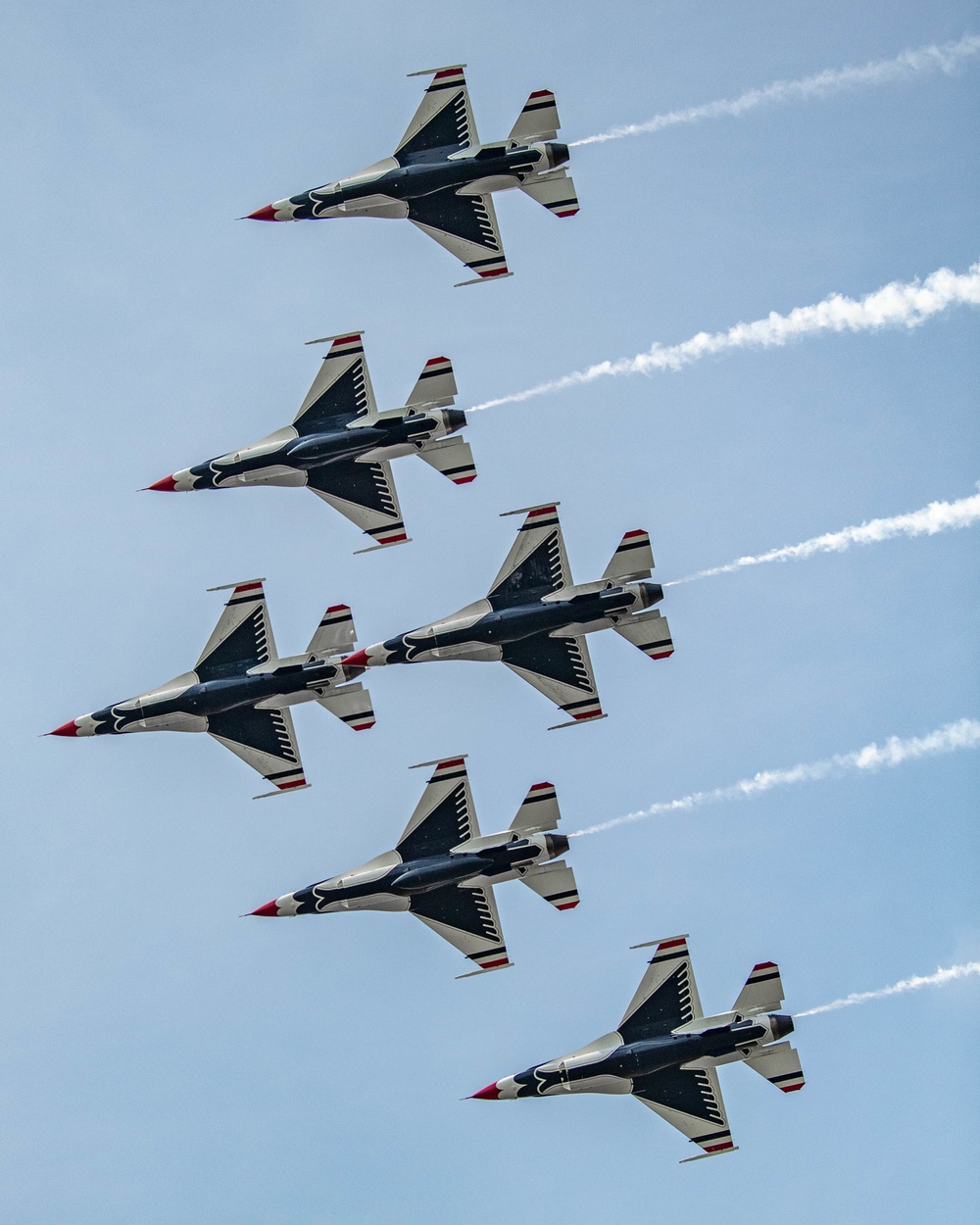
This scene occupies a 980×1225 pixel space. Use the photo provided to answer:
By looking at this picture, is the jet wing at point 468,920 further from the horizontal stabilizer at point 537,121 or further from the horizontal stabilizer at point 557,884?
the horizontal stabilizer at point 537,121

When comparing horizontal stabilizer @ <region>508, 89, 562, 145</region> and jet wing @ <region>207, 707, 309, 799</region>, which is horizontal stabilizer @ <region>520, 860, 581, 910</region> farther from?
horizontal stabilizer @ <region>508, 89, 562, 145</region>

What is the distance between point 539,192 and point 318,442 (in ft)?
48.1

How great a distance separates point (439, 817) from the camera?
12425 centimetres

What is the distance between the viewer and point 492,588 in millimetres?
124688

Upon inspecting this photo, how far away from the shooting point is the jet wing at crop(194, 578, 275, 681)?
12531 cm

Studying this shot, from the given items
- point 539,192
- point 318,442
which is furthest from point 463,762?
point 539,192

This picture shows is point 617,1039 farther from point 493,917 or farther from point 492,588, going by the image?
point 492,588

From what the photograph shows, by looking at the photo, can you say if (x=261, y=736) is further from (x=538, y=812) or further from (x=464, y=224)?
(x=464, y=224)

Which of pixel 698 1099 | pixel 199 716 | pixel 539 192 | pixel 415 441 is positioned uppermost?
pixel 539 192

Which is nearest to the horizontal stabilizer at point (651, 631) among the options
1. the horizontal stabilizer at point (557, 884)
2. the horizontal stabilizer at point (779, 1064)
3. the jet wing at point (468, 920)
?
the horizontal stabilizer at point (557, 884)

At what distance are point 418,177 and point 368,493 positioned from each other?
46.0ft

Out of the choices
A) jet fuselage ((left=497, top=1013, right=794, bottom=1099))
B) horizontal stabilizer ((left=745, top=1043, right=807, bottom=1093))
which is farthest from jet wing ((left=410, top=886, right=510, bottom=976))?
horizontal stabilizer ((left=745, top=1043, right=807, bottom=1093))

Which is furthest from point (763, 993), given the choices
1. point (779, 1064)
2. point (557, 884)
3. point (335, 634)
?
point (335, 634)

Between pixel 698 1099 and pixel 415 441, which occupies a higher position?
pixel 415 441
